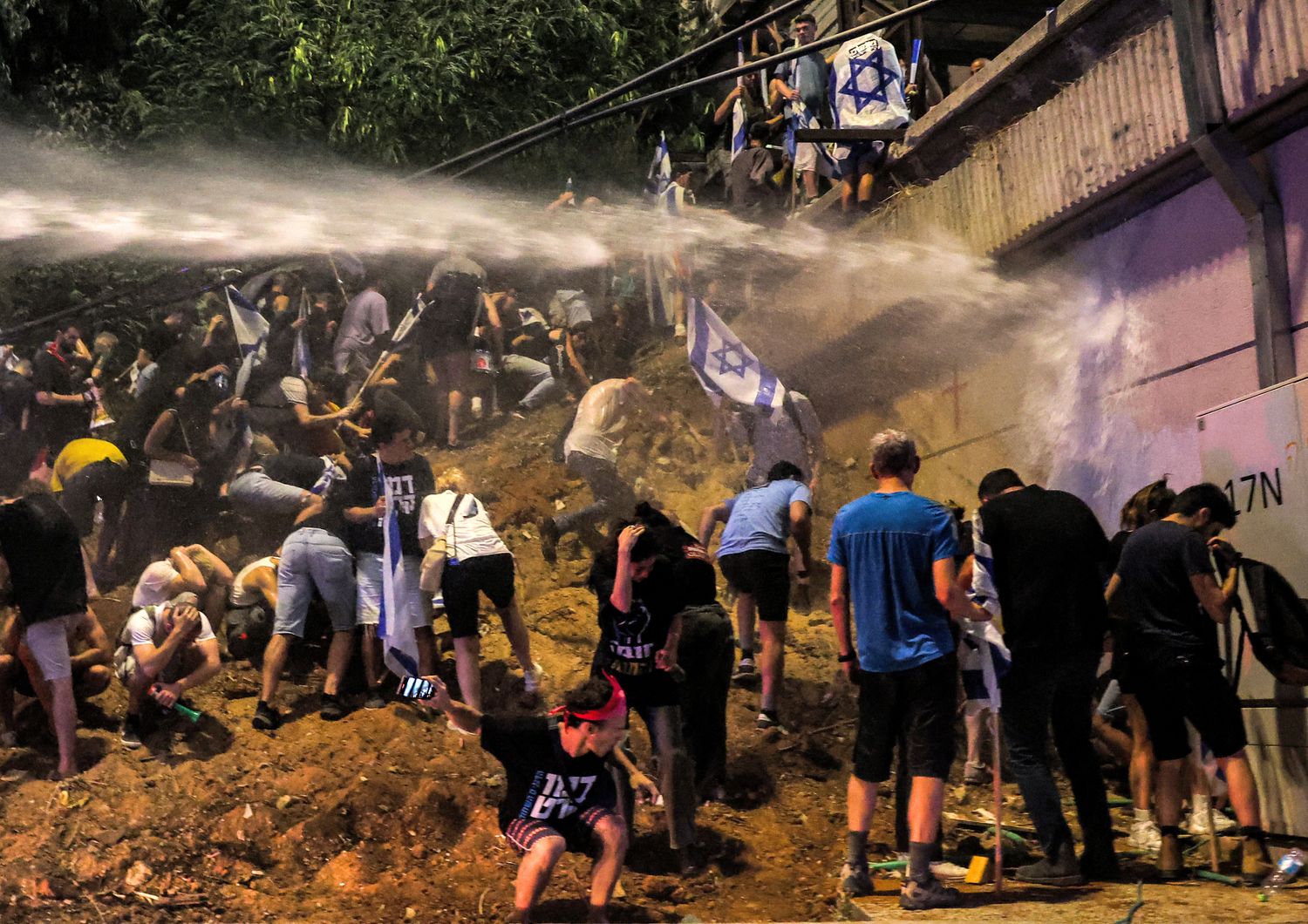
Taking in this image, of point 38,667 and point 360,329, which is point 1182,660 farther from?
point 360,329

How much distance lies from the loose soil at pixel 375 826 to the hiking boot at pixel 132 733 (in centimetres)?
9

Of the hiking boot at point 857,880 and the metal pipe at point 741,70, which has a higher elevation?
the metal pipe at point 741,70

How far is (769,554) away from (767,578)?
0.16 meters

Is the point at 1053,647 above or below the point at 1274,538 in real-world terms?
below

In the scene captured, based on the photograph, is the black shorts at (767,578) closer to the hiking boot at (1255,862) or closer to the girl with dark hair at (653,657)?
the girl with dark hair at (653,657)

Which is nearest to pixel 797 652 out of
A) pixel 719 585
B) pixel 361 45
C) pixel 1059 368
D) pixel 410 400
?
pixel 719 585

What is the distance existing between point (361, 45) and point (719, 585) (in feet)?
32.4

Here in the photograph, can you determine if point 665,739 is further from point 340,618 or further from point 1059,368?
point 1059,368

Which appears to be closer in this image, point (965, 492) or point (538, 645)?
point (538, 645)

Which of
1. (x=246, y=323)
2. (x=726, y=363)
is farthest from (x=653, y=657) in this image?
(x=246, y=323)

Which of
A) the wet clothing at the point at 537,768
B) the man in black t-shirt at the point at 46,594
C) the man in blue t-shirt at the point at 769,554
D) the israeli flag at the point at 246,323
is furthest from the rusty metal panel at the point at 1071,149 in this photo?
the man in black t-shirt at the point at 46,594

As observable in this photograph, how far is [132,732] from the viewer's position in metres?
9.00

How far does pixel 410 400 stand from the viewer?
14.4 meters

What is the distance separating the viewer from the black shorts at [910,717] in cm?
609
